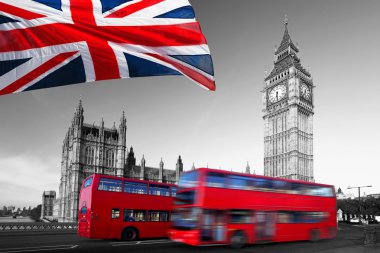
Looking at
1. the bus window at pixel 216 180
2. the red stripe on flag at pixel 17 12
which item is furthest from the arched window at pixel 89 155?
the red stripe on flag at pixel 17 12

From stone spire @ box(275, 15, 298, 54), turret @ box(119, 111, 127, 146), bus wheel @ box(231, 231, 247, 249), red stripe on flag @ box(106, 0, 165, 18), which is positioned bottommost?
bus wheel @ box(231, 231, 247, 249)

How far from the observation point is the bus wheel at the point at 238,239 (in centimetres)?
1588

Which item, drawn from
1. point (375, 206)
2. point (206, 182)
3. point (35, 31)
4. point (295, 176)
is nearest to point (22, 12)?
point (35, 31)

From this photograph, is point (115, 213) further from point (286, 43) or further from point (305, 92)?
point (286, 43)

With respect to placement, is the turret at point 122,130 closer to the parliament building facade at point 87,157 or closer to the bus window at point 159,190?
the parliament building facade at point 87,157

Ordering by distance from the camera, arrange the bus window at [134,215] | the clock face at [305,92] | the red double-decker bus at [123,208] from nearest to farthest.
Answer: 1. the red double-decker bus at [123,208]
2. the bus window at [134,215]
3. the clock face at [305,92]

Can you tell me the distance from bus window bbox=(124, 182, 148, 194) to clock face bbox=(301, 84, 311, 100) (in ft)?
257

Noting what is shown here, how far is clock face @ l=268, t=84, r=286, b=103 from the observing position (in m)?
90.6

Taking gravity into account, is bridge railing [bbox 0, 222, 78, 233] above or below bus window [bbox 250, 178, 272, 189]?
below

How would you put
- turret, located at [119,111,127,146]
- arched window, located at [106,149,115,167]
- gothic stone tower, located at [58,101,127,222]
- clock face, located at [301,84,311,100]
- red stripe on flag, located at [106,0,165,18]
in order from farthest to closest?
clock face, located at [301,84,311,100] → turret, located at [119,111,127,146] → arched window, located at [106,149,115,167] → gothic stone tower, located at [58,101,127,222] → red stripe on flag, located at [106,0,165,18]

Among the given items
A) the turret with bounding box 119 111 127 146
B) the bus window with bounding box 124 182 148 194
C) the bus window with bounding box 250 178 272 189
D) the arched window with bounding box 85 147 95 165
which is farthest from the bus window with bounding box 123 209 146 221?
the turret with bounding box 119 111 127 146

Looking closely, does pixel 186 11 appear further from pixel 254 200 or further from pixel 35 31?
pixel 254 200

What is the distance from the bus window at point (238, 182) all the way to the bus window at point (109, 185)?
6.85 meters

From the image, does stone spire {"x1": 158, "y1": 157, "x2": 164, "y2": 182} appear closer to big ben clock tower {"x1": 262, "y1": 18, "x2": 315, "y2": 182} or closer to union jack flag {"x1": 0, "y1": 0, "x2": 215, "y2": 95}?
big ben clock tower {"x1": 262, "y1": 18, "x2": 315, "y2": 182}
